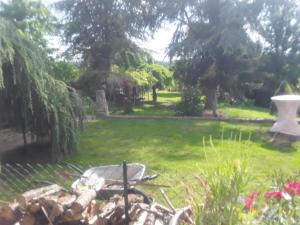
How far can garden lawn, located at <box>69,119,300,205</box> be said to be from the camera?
6570mm

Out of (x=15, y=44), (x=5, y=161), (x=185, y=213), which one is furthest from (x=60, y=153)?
(x=185, y=213)

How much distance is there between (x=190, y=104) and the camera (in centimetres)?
1496

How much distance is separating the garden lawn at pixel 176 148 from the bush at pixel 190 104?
2.13 meters

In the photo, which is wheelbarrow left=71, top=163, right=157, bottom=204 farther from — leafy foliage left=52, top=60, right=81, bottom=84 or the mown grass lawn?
leafy foliage left=52, top=60, right=81, bottom=84

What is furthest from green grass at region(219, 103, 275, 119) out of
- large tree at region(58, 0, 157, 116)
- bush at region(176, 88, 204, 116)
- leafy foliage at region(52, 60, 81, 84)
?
leafy foliage at region(52, 60, 81, 84)

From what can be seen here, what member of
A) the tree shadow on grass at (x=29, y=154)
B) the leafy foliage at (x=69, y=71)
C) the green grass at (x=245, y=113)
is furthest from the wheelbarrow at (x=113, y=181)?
the leafy foliage at (x=69, y=71)

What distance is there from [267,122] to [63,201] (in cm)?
1007

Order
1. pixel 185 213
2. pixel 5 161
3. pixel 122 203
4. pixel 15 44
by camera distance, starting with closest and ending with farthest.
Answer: pixel 185 213 → pixel 122 203 → pixel 15 44 → pixel 5 161

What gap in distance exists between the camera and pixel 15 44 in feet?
20.6

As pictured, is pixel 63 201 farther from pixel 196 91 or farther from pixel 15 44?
pixel 196 91

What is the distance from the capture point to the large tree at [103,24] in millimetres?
16859

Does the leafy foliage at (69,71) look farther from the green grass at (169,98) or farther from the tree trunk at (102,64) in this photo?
the green grass at (169,98)

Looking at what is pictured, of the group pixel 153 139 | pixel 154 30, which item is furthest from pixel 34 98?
pixel 154 30

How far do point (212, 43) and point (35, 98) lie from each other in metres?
10.2
